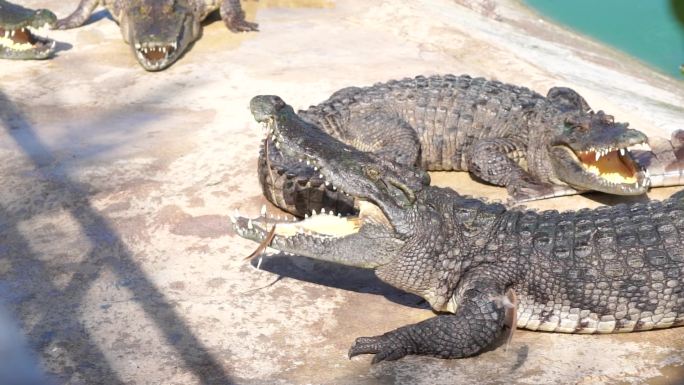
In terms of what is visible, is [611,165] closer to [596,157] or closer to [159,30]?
[596,157]

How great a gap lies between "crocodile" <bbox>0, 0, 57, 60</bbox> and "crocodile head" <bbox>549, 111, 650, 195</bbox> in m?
4.68

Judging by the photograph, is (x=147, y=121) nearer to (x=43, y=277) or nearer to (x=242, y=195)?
(x=242, y=195)

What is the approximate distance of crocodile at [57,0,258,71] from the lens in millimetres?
8367

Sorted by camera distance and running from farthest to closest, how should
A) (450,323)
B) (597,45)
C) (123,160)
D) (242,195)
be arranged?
(597,45) → (123,160) → (242,195) → (450,323)

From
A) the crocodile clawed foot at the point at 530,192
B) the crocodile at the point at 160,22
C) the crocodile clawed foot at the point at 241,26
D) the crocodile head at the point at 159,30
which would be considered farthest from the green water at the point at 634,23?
the crocodile head at the point at 159,30

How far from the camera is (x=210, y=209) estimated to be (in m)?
5.74

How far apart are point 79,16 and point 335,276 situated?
550 cm

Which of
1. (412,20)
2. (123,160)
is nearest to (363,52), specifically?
(412,20)

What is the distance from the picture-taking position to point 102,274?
5000mm

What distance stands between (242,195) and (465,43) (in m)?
3.44

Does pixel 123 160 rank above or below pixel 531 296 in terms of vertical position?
below

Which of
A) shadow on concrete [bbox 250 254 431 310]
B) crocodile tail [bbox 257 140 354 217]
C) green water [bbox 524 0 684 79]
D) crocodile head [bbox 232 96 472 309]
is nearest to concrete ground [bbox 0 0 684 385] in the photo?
shadow on concrete [bbox 250 254 431 310]

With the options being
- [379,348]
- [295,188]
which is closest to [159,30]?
[295,188]

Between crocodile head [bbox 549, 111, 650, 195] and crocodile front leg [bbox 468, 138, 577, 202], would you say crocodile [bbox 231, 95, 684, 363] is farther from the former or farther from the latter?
crocodile front leg [bbox 468, 138, 577, 202]
